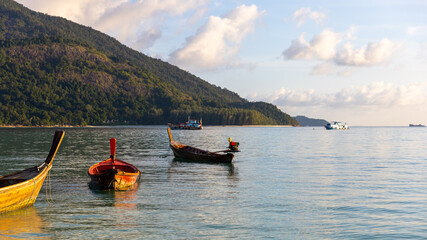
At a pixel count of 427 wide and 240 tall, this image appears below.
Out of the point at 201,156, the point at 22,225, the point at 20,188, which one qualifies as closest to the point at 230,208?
the point at 22,225

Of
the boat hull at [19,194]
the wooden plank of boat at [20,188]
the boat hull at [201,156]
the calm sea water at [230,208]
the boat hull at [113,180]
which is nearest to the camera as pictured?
the calm sea water at [230,208]

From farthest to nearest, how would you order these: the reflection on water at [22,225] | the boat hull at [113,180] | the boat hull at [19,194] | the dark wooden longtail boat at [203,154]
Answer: the dark wooden longtail boat at [203,154], the boat hull at [113,180], the boat hull at [19,194], the reflection on water at [22,225]

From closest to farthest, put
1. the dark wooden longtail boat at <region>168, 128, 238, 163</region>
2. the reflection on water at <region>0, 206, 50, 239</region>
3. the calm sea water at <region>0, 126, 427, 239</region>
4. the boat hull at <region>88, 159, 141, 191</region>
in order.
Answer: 1. the reflection on water at <region>0, 206, 50, 239</region>
2. the calm sea water at <region>0, 126, 427, 239</region>
3. the boat hull at <region>88, 159, 141, 191</region>
4. the dark wooden longtail boat at <region>168, 128, 238, 163</region>

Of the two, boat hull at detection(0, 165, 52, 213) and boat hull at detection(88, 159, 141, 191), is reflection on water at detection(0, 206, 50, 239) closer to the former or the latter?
boat hull at detection(0, 165, 52, 213)

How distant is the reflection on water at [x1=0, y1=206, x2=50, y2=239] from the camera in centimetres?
1988

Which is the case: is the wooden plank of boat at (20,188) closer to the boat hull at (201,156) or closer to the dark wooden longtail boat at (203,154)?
the dark wooden longtail boat at (203,154)

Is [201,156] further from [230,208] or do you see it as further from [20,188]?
[20,188]

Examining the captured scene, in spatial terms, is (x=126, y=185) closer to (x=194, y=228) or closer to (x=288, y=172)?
(x=194, y=228)

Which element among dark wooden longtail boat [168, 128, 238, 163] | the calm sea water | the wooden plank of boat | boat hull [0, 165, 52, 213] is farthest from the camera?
dark wooden longtail boat [168, 128, 238, 163]

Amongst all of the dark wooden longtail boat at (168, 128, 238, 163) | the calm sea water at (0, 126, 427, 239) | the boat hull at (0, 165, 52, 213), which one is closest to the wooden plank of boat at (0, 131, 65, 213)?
the boat hull at (0, 165, 52, 213)

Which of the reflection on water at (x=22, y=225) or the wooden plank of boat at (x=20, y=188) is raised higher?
the wooden plank of boat at (x=20, y=188)

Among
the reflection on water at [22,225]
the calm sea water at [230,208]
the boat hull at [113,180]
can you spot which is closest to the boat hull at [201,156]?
the calm sea water at [230,208]

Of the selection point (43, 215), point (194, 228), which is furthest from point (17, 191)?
point (194, 228)

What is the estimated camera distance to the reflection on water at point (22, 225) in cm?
1988
